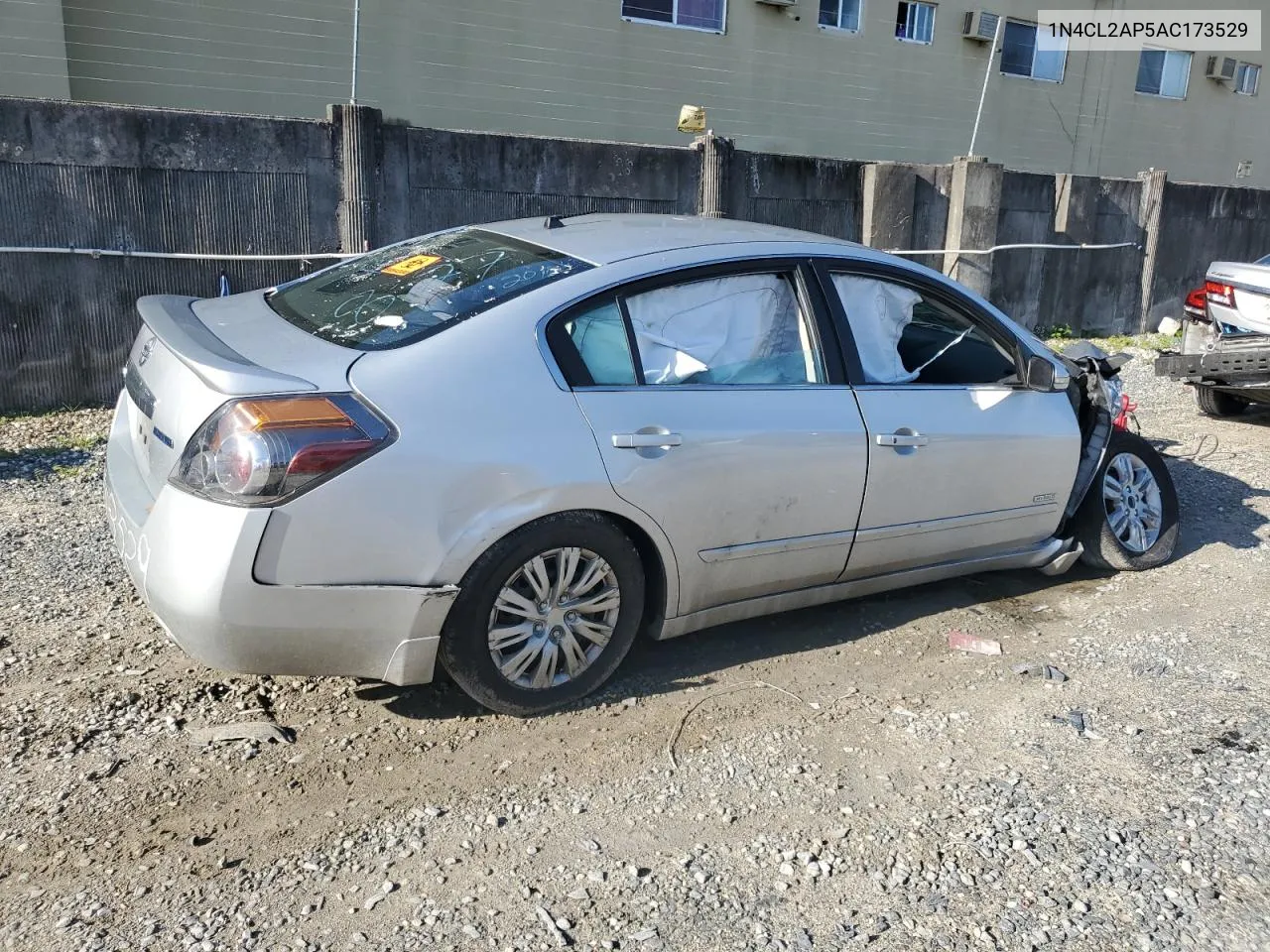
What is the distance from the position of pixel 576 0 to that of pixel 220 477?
35.9 ft

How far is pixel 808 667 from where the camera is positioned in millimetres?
4160

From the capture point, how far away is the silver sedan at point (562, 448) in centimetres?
312

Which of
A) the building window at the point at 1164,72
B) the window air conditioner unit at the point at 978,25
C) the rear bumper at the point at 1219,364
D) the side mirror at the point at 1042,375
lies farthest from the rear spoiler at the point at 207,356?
the building window at the point at 1164,72

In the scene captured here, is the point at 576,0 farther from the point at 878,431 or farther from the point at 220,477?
the point at 220,477

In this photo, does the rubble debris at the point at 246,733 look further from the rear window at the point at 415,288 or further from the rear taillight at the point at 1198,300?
the rear taillight at the point at 1198,300

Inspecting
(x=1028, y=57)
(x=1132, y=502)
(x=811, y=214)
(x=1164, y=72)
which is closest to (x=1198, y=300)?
(x=811, y=214)

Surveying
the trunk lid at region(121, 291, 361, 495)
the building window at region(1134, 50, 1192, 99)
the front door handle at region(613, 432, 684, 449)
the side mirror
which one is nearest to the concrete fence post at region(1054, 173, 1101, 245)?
the building window at region(1134, 50, 1192, 99)

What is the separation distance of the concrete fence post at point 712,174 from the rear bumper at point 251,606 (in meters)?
6.85

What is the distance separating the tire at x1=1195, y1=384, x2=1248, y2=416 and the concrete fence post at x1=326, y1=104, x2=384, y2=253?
21.8ft

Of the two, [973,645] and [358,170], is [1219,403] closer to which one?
[973,645]

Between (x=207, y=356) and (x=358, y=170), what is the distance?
15.9 ft

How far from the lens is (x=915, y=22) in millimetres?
15594

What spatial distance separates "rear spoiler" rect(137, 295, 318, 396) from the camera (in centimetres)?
313

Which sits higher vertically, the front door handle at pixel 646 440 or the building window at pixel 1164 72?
the building window at pixel 1164 72
